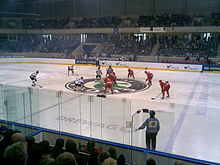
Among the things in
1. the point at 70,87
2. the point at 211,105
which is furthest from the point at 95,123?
the point at 70,87

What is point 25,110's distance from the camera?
6414 millimetres

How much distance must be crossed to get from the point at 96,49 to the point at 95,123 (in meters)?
28.2

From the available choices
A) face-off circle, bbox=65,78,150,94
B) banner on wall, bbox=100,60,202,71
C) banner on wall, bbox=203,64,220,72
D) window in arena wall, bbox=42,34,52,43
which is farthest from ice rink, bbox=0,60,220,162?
window in arena wall, bbox=42,34,52,43

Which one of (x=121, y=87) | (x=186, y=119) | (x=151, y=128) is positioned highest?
(x=151, y=128)

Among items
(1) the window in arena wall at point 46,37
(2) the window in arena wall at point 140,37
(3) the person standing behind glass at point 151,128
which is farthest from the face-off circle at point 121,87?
(1) the window in arena wall at point 46,37

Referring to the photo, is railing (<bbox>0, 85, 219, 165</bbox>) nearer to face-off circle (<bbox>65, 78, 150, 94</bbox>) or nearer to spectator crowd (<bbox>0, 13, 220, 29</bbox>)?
face-off circle (<bbox>65, 78, 150, 94</bbox>)

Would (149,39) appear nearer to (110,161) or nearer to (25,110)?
(25,110)

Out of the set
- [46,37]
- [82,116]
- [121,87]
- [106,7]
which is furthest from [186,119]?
[46,37]

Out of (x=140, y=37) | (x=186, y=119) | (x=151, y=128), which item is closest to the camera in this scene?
(x=151, y=128)

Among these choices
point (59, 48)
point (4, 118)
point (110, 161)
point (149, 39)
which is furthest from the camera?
point (59, 48)

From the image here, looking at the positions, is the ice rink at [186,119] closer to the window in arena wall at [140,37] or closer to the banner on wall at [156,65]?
the banner on wall at [156,65]

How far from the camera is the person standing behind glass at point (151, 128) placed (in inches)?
217

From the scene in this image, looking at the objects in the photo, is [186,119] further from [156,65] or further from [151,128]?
[156,65]

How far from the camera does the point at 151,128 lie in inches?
221
